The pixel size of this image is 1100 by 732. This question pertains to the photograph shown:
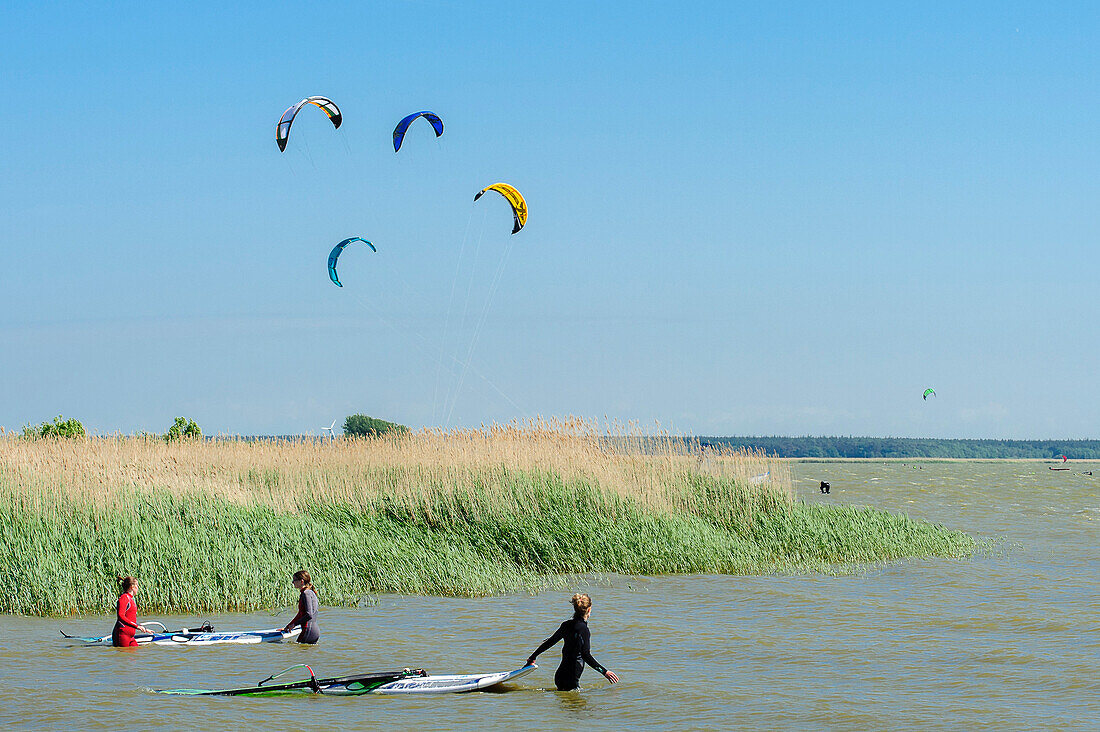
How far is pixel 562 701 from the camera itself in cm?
911

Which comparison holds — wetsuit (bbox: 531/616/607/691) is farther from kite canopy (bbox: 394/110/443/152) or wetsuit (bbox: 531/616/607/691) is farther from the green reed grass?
kite canopy (bbox: 394/110/443/152)

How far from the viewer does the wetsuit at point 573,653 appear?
912cm

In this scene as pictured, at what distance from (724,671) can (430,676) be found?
109 inches

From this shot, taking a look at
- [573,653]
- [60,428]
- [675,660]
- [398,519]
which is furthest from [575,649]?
[60,428]

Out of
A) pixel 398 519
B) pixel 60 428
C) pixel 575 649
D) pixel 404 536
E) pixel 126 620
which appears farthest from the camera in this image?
pixel 60 428

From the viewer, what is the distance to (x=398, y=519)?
17219 mm

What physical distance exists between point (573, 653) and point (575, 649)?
4 cm

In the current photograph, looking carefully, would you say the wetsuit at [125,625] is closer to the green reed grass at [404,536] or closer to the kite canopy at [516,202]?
the green reed grass at [404,536]

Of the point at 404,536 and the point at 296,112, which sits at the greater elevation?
the point at 296,112

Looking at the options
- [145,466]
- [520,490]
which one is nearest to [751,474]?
[520,490]

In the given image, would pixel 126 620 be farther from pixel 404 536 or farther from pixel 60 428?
pixel 60 428

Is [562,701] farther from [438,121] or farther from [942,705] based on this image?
[438,121]

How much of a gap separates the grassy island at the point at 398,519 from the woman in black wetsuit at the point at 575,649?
5.34m

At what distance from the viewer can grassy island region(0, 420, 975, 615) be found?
13281 mm
